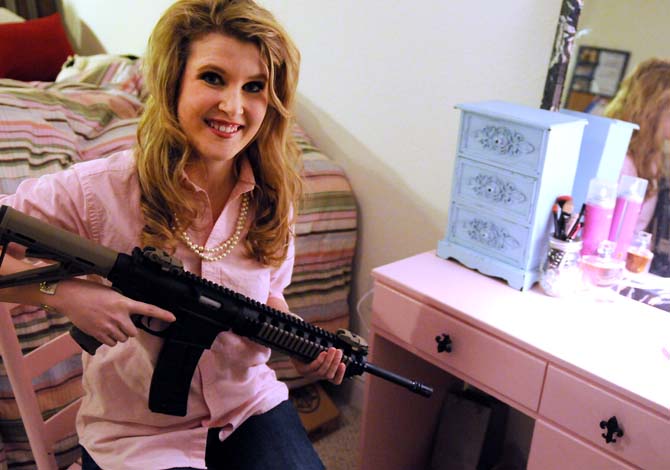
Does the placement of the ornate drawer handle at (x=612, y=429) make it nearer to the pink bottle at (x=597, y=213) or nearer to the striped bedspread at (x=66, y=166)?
the pink bottle at (x=597, y=213)

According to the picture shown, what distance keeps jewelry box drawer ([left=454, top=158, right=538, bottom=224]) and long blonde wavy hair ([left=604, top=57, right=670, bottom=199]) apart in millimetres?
263

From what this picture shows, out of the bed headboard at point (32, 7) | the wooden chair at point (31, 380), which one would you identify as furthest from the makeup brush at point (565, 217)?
the bed headboard at point (32, 7)

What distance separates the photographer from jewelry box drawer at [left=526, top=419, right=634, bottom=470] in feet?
3.14

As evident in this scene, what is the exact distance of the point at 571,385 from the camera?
98 centimetres

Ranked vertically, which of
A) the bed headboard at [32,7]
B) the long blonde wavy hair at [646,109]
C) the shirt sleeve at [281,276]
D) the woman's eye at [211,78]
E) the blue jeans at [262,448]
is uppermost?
the bed headboard at [32,7]

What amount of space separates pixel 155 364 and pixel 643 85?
3.54ft

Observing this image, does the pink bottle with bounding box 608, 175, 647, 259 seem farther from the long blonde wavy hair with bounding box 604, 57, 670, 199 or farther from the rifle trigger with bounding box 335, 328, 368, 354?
the rifle trigger with bounding box 335, 328, 368, 354

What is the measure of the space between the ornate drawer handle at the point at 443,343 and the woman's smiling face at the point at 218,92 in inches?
21.1

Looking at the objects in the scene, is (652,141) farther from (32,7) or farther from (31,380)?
(32,7)

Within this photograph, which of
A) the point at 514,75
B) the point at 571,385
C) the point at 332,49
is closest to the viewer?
the point at 571,385

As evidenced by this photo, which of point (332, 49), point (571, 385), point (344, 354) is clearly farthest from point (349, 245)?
point (571, 385)

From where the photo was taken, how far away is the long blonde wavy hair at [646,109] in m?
1.21

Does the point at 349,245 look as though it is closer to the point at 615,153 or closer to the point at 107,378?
the point at 615,153

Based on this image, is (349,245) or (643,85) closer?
(643,85)
